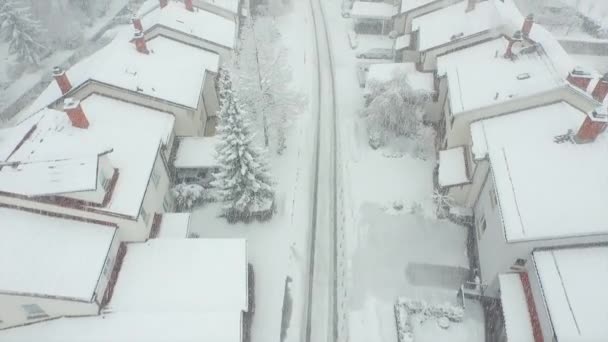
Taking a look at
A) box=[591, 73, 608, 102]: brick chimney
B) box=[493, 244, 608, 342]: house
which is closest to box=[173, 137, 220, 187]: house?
box=[493, 244, 608, 342]: house

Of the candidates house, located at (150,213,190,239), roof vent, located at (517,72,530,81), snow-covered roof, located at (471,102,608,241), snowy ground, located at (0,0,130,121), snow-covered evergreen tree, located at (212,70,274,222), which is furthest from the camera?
snowy ground, located at (0,0,130,121)

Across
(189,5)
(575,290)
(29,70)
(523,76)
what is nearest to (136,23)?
(189,5)

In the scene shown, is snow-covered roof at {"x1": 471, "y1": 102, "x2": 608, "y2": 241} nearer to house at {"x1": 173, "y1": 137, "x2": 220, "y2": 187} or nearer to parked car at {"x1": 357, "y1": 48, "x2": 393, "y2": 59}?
house at {"x1": 173, "y1": 137, "x2": 220, "y2": 187}

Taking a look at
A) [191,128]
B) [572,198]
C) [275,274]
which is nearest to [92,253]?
[275,274]

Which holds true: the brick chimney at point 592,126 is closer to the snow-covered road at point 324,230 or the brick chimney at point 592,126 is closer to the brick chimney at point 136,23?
the snow-covered road at point 324,230

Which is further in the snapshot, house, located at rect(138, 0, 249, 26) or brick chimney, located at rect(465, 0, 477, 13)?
house, located at rect(138, 0, 249, 26)

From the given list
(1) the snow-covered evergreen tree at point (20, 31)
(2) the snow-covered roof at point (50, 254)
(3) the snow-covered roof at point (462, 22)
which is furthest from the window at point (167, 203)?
(1) the snow-covered evergreen tree at point (20, 31)
